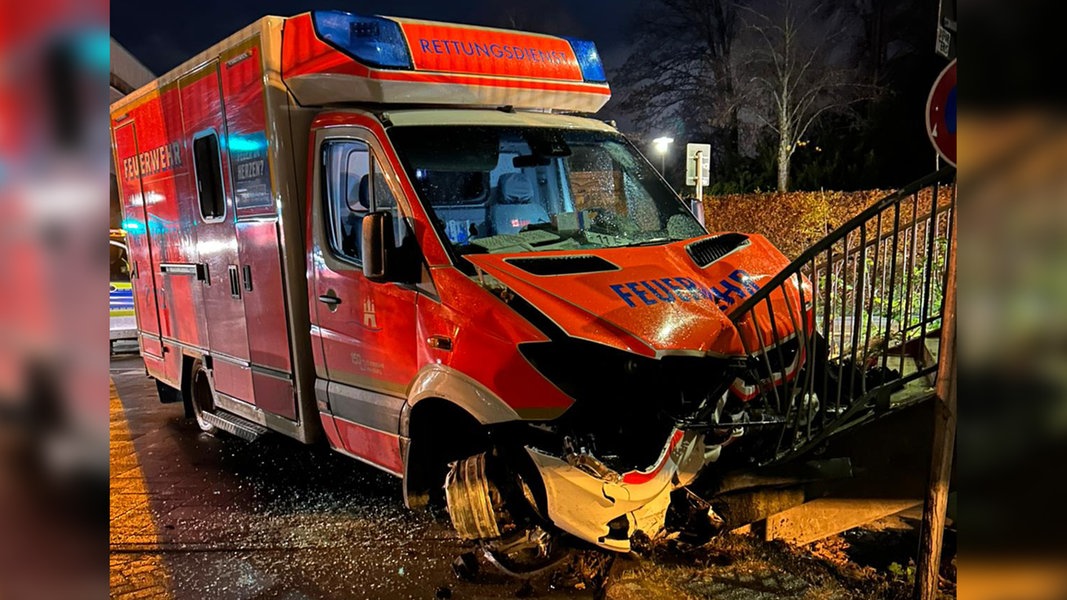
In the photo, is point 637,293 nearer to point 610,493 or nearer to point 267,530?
point 610,493

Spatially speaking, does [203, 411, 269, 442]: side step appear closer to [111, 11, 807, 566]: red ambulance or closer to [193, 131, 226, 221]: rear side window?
[111, 11, 807, 566]: red ambulance

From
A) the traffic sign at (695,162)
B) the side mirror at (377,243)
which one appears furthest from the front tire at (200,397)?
the traffic sign at (695,162)

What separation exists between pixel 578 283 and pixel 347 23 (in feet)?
7.28

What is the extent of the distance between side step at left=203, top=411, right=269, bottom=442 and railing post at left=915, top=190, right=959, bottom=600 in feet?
14.9

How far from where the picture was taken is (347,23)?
4.00 meters

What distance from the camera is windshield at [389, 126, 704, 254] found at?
3734mm

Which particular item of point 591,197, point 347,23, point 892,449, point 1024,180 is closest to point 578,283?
point 591,197

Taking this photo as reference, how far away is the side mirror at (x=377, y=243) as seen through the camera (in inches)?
135

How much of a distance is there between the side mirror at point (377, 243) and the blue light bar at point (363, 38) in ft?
3.62

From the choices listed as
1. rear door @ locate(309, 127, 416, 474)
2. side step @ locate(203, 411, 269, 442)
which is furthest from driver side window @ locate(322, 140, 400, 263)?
side step @ locate(203, 411, 269, 442)

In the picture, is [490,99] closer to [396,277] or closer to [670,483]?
[396,277]

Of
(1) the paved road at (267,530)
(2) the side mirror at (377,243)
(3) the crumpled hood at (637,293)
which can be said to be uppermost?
(2) the side mirror at (377,243)

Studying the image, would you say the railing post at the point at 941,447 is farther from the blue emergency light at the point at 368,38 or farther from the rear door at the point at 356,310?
the blue emergency light at the point at 368,38

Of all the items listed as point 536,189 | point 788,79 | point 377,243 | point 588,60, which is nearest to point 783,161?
point 788,79
